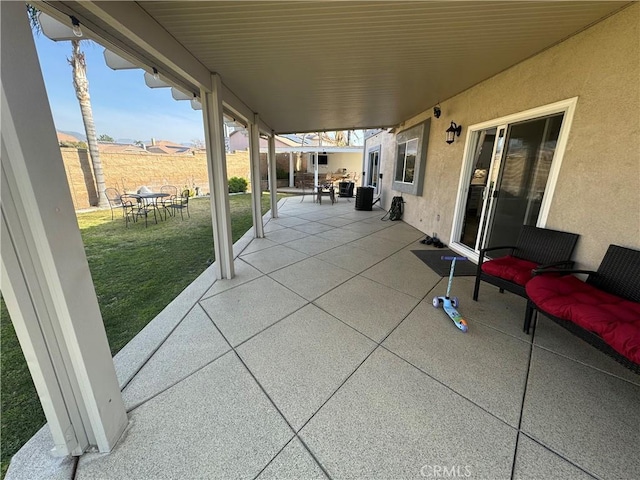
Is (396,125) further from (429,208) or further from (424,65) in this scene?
(424,65)

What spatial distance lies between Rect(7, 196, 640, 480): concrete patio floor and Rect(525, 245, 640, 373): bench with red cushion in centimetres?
40

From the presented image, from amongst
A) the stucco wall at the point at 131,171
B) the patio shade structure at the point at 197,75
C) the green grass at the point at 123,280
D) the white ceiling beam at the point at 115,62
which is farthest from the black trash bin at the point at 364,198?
the white ceiling beam at the point at 115,62

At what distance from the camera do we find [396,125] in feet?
23.2

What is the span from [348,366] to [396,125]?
7.01 m

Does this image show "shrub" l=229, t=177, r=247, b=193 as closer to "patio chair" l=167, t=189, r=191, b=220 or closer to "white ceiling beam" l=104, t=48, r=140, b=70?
"patio chair" l=167, t=189, r=191, b=220

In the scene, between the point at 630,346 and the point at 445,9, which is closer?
the point at 630,346

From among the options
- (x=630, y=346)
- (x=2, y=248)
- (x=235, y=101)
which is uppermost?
(x=235, y=101)

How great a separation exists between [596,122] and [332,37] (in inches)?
97.2

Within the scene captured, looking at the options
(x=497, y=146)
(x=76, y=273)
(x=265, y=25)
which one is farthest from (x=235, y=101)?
(x=497, y=146)

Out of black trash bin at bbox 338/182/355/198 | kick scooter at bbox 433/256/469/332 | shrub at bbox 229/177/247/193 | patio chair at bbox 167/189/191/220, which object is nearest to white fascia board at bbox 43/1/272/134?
kick scooter at bbox 433/256/469/332

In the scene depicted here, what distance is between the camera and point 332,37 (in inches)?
87.4

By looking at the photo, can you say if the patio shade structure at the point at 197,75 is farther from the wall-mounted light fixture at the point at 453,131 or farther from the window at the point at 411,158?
the window at the point at 411,158

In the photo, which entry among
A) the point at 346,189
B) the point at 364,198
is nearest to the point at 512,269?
the point at 364,198

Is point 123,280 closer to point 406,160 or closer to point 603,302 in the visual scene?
point 603,302
